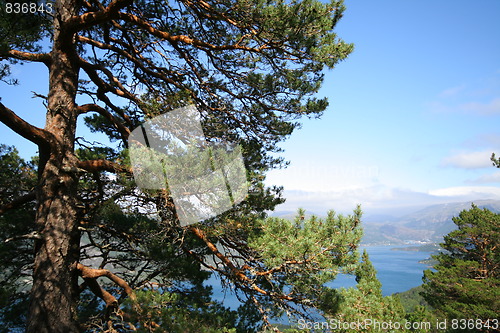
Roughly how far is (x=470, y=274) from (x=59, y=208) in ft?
63.5

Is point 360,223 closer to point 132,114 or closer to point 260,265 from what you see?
point 260,265

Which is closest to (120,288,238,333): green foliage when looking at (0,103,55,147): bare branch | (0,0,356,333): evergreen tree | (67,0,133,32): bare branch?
(0,0,356,333): evergreen tree

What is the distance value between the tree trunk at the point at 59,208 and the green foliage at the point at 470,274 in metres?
15.9

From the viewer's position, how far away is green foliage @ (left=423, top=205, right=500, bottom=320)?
12.8 meters

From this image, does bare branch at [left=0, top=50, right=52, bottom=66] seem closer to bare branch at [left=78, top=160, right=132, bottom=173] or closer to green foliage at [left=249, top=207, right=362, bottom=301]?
bare branch at [left=78, top=160, right=132, bottom=173]

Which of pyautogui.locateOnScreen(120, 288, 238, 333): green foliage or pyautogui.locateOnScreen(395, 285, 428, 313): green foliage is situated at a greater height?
pyautogui.locateOnScreen(120, 288, 238, 333): green foliage

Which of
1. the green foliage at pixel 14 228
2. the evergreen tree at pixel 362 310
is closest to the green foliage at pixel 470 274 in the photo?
the evergreen tree at pixel 362 310

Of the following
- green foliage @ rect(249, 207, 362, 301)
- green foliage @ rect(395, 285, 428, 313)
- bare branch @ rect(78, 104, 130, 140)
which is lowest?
green foliage @ rect(395, 285, 428, 313)

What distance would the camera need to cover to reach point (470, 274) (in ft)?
49.6

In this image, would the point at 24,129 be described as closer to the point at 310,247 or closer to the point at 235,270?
the point at 235,270

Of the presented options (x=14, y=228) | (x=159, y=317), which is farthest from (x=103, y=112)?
(x=159, y=317)

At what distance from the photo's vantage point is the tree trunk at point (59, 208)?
11.6ft

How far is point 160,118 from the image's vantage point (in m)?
4.46

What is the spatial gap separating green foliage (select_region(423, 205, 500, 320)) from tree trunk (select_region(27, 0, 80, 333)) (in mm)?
15933
